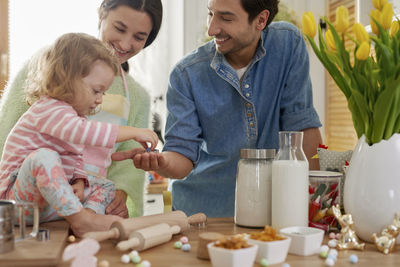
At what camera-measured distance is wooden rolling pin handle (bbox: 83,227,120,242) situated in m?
0.93

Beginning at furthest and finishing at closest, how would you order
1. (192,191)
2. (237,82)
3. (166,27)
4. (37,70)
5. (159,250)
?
1. (166,27)
2. (192,191)
3. (237,82)
4. (37,70)
5. (159,250)

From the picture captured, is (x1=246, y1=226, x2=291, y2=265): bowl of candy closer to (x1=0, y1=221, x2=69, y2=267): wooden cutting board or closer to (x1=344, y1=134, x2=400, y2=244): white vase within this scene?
(x1=344, y1=134, x2=400, y2=244): white vase

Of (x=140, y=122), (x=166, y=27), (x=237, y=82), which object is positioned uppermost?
(x=166, y=27)

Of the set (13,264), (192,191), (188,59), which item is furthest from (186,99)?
(13,264)

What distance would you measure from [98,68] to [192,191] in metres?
0.79

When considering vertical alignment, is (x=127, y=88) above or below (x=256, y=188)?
above

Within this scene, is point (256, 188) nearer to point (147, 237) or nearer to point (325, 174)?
point (325, 174)

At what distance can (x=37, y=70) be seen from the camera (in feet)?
3.98

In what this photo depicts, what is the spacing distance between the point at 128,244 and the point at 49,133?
372 mm

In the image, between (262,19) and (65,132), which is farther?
(262,19)

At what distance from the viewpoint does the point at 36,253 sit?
0.87 m

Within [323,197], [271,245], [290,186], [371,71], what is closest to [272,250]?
[271,245]

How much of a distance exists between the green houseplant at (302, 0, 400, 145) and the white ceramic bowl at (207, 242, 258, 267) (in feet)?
1.42

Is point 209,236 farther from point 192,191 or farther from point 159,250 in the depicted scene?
point 192,191
